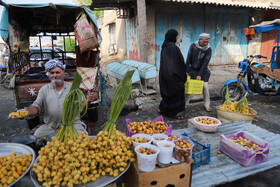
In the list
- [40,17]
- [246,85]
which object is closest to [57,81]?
[40,17]

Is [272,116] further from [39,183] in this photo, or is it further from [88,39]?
[39,183]

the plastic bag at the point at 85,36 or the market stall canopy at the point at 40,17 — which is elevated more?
the market stall canopy at the point at 40,17

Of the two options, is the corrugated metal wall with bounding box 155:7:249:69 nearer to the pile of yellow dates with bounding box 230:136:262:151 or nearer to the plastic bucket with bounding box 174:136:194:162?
the pile of yellow dates with bounding box 230:136:262:151

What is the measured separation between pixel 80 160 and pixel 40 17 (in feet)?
17.8

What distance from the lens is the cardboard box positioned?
1.68 m

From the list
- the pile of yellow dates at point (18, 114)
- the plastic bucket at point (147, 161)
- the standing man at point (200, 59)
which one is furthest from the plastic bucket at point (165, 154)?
the standing man at point (200, 59)

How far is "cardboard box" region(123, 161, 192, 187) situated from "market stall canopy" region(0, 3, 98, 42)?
3930 millimetres

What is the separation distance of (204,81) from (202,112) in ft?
2.89

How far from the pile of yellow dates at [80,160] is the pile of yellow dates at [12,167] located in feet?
0.37

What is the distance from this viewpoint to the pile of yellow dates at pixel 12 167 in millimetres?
1421

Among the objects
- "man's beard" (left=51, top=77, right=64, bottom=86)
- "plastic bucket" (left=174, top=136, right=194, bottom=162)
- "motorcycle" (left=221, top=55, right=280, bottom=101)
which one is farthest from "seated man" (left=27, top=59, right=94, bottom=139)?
"motorcycle" (left=221, top=55, right=280, bottom=101)

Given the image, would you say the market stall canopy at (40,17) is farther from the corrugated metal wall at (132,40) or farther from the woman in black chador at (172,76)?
the corrugated metal wall at (132,40)

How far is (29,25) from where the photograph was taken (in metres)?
5.87

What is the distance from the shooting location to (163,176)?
173cm
